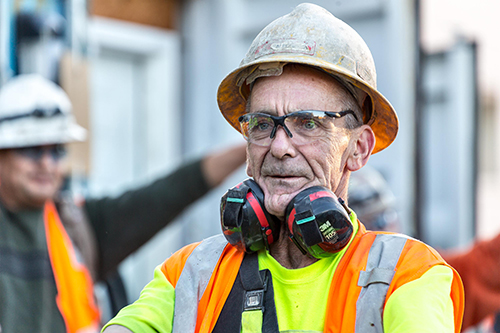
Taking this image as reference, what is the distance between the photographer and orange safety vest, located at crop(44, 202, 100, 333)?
3703 mm

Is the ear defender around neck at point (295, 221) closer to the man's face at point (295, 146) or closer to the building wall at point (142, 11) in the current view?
the man's face at point (295, 146)

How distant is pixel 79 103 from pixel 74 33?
0.58 meters

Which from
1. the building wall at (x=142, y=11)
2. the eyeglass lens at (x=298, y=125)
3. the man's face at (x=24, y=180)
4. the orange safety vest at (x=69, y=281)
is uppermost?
the building wall at (x=142, y=11)

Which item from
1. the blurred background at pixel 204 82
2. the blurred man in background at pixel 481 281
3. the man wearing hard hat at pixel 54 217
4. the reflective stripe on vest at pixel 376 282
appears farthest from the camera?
the blurred background at pixel 204 82

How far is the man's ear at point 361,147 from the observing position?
6.86 feet

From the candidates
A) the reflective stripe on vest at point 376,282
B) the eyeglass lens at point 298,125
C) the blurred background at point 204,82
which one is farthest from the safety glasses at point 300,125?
the blurred background at point 204,82

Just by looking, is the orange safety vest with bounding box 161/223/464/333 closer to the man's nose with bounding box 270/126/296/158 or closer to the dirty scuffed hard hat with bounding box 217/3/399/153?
the man's nose with bounding box 270/126/296/158

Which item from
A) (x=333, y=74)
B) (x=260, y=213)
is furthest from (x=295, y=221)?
(x=333, y=74)

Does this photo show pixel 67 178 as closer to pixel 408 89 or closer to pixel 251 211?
pixel 408 89

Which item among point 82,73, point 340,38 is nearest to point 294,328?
point 340,38

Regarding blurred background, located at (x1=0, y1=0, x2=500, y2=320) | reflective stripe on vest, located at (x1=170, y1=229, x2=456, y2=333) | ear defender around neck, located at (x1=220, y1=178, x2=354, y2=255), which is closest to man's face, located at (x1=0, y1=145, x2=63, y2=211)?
blurred background, located at (x1=0, y1=0, x2=500, y2=320)

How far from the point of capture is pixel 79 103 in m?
4.96

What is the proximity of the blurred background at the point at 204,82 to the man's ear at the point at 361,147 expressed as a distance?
2.57 meters

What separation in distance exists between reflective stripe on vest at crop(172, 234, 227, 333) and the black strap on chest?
0.28 ft
